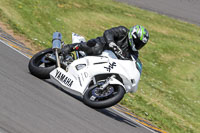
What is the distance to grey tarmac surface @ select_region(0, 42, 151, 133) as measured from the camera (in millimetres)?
4289

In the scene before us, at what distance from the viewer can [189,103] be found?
12414 mm

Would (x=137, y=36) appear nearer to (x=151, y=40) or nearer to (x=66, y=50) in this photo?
(x=66, y=50)

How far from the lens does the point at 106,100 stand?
242 inches

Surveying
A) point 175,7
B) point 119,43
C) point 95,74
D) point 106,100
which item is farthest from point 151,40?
point 106,100

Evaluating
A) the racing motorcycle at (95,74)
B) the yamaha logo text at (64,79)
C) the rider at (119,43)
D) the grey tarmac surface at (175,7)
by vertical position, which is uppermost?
the rider at (119,43)

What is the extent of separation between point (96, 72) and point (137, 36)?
1.14m

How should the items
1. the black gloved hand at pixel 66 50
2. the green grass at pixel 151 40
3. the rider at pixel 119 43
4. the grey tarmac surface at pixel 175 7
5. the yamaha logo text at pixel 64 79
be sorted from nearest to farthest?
1. the yamaha logo text at pixel 64 79
2. the rider at pixel 119 43
3. the black gloved hand at pixel 66 50
4. the green grass at pixel 151 40
5. the grey tarmac surface at pixel 175 7

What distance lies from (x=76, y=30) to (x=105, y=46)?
9.22 meters

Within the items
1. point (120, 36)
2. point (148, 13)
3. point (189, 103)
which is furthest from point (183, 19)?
point (120, 36)

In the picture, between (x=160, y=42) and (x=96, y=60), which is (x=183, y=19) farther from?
(x=96, y=60)

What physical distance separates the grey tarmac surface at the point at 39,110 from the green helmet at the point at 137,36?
1.57 metres

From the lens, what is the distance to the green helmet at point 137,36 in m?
6.98

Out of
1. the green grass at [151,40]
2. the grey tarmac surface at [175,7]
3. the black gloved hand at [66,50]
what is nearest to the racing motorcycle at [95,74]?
the black gloved hand at [66,50]

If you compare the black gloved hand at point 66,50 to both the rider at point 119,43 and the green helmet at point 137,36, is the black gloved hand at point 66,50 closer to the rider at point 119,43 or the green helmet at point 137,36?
the rider at point 119,43
